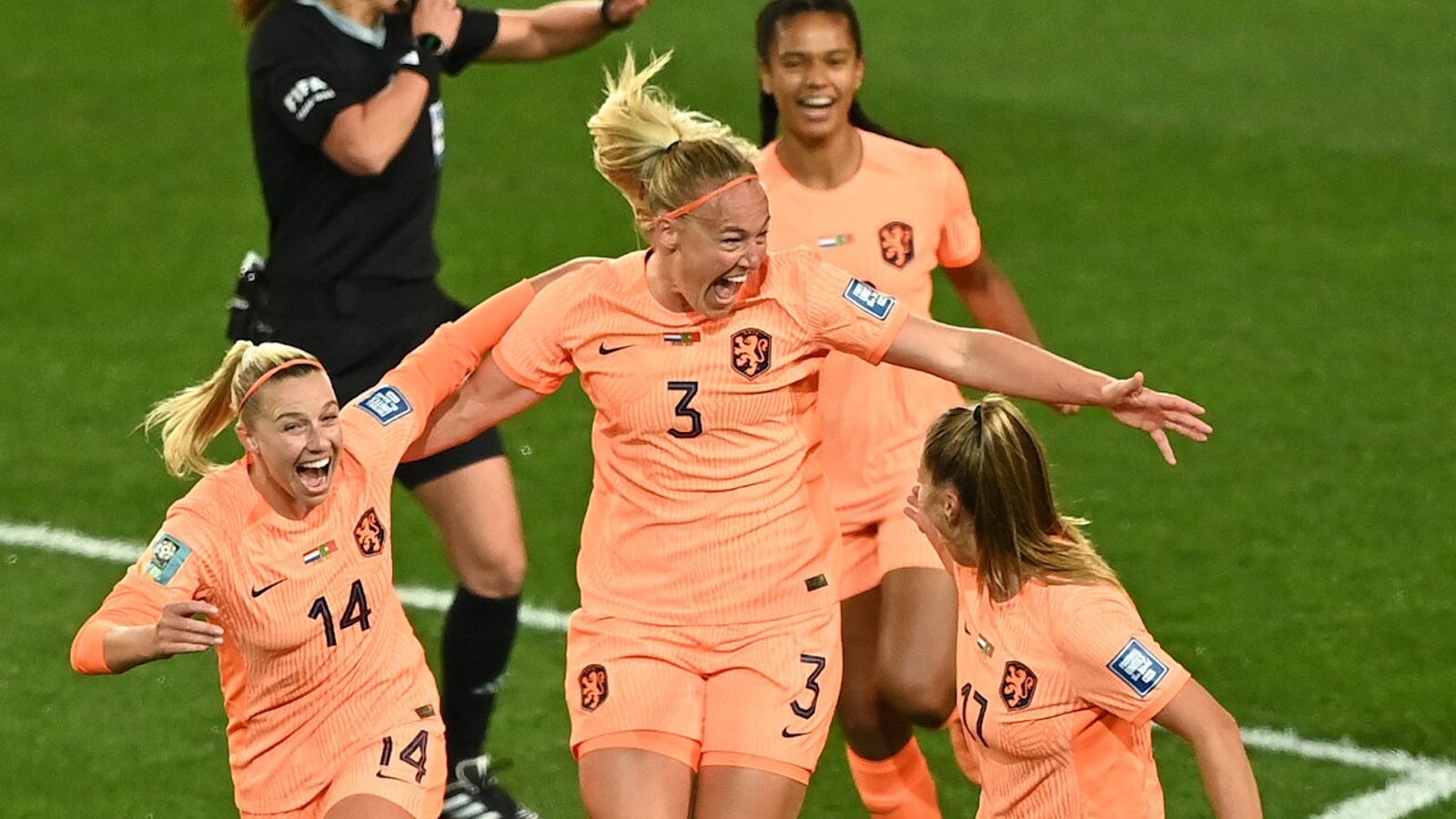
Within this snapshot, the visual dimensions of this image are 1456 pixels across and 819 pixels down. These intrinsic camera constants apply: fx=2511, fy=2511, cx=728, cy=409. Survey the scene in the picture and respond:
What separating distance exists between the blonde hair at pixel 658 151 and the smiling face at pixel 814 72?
36.1 inches

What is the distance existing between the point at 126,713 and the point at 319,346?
189 centimetres

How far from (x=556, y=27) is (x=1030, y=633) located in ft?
11.6

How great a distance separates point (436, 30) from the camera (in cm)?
741

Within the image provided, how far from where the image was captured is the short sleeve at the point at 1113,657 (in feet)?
17.5

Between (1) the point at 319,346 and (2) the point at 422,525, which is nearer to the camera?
(1) the point at 319,346

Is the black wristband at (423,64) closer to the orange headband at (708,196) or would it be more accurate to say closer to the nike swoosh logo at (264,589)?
the orange headband at (708,196)

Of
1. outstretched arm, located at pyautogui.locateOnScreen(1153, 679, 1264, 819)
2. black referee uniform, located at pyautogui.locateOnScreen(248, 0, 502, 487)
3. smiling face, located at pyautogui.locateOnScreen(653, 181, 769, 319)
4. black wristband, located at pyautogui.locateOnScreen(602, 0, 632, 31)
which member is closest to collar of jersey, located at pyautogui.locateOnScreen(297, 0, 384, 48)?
black referee uniform, located at pyautogui.locateOnScreen(248, 0, 502, 487)

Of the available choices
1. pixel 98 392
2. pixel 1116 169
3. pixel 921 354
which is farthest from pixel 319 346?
pixel 1116 169

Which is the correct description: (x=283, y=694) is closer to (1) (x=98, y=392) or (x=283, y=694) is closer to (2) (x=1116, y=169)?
(1) (x=98, y=392)

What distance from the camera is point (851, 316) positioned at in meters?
Answer: 6.29

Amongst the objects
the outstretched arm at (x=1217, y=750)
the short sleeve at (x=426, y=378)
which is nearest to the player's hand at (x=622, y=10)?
the short sleeve at (x=426, y=378)

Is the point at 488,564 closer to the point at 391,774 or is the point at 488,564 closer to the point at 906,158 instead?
the point at 391,774

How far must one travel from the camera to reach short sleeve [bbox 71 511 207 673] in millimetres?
5762

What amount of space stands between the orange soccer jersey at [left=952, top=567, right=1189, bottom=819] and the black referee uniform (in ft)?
7.06
